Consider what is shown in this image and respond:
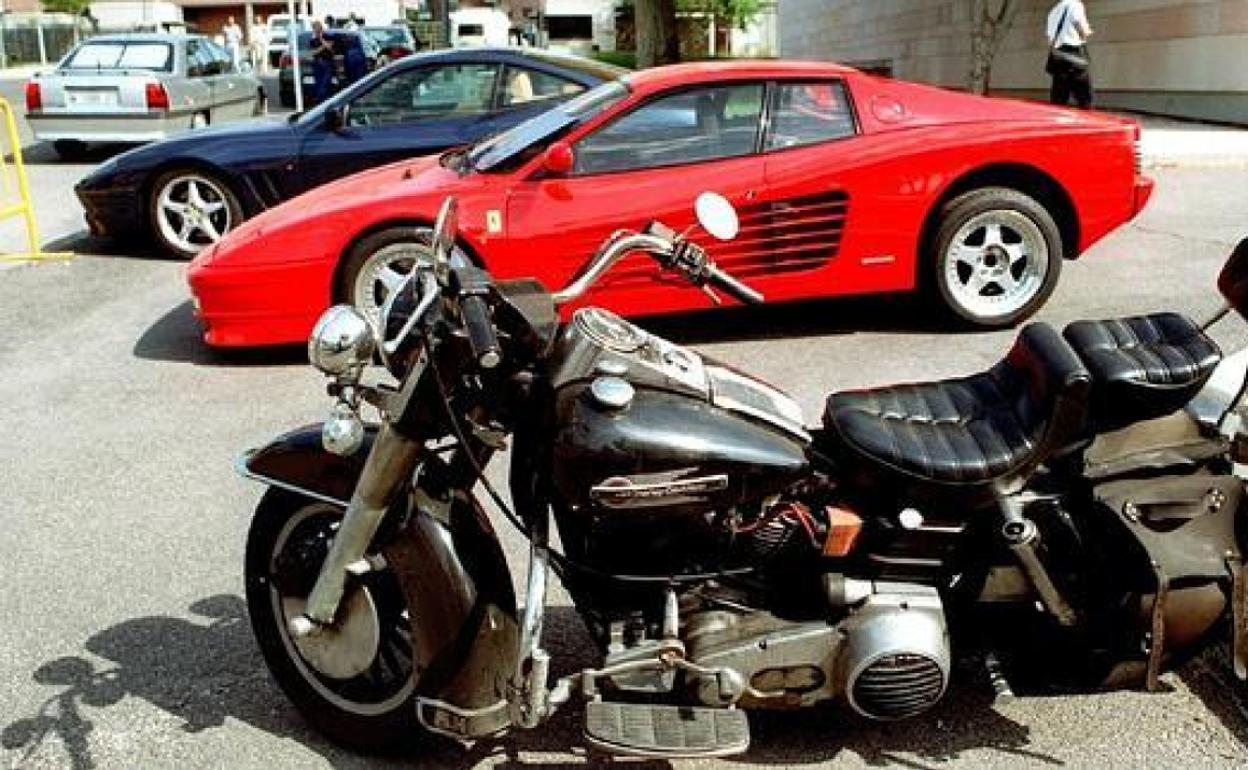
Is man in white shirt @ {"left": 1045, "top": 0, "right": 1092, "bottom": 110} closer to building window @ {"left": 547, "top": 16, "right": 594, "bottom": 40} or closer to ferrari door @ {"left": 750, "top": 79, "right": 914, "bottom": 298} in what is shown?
ferrari door @ {"left": 750, "top": 79, "right": 914, "bottom": 298}

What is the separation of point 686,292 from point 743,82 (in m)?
1.17

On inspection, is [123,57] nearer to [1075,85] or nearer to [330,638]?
[1075,85]

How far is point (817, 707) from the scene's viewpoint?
3.23m

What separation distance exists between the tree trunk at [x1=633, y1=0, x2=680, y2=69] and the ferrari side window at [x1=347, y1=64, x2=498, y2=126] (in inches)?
527

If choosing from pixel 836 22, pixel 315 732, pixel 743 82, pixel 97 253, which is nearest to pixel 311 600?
pixel 315 732

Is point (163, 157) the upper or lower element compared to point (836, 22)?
lower

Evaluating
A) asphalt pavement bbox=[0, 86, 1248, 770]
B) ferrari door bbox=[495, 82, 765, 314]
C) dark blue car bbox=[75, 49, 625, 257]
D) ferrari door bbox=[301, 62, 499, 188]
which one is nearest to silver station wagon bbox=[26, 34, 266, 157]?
dark blue car bbox=[75, 49, 625, 257]

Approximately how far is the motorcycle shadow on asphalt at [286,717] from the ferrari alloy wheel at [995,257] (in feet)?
12.0

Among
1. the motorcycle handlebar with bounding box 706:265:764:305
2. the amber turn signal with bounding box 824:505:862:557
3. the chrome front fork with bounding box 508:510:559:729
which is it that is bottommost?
the chrome front fork with bounding box 508:510:559:729

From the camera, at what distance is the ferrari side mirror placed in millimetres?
6184

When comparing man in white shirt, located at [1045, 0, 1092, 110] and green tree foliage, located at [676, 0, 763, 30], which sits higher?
green tree foliage, located at [676, 0, 763, 30]

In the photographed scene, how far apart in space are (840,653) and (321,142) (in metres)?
7.09

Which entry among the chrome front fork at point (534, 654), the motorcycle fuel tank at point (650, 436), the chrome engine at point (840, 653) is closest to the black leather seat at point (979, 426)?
the motorcycle fuel tank at point (650, 436)

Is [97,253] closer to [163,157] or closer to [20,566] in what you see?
[163,157]
